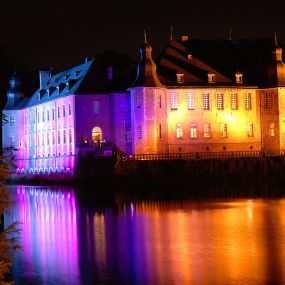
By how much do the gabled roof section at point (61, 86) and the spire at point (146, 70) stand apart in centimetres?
777

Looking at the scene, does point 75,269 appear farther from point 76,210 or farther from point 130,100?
point 130,100

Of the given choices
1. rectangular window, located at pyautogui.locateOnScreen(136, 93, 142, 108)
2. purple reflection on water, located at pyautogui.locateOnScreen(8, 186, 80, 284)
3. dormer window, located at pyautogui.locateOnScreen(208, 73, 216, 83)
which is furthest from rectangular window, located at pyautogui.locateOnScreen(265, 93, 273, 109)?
purple reflection on water, located at pyautogui.locateOnScreen(8, 186, 80, 284)

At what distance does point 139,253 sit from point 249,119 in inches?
1788

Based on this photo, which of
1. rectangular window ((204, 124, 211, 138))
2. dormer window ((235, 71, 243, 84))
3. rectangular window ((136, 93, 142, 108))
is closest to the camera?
rectangular window ((136, 93, 142, 108))

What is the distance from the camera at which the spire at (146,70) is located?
62188mm

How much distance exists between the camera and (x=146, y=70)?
6247cm

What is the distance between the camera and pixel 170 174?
59.5 meters

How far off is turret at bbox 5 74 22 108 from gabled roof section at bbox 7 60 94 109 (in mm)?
613

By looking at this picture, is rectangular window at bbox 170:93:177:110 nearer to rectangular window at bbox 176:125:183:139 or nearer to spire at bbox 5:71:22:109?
rectangular window at bbox 176:125:183:139

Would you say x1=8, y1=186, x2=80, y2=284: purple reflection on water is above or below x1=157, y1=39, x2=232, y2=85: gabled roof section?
below

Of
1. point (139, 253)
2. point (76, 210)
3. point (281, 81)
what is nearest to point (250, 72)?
point (281, 81)

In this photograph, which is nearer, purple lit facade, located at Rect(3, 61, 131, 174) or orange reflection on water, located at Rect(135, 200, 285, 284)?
orange reflection on water, located at Rect(135, 200, 285, 284)

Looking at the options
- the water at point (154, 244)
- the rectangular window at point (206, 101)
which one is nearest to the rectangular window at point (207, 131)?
the rectangular window at point (206, 101)

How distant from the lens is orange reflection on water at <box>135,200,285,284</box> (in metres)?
20.5
